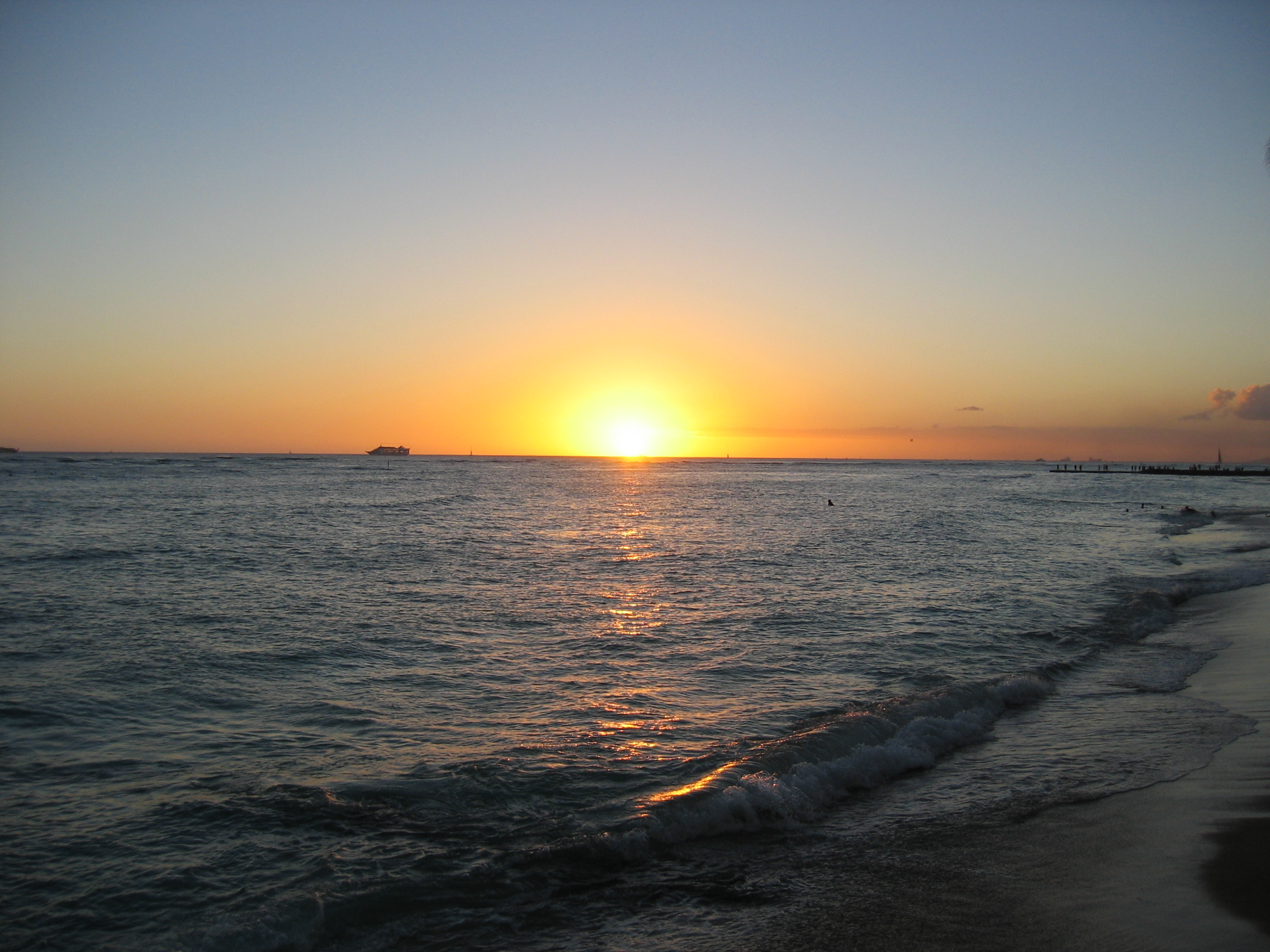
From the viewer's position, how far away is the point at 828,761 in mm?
10281

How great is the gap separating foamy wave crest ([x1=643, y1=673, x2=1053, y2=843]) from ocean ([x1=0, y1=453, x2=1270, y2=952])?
5 cm

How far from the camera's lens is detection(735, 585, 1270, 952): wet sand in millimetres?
6227

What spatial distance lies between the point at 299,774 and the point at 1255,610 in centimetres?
2400

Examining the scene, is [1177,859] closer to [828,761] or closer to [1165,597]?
[828,761]

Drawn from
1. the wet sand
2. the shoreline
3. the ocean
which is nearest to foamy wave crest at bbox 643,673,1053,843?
the ocean

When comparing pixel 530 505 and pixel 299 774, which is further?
pixel 530 505

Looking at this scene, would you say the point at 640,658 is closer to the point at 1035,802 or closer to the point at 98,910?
the point at 1035,802

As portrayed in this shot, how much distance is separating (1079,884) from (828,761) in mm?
3514

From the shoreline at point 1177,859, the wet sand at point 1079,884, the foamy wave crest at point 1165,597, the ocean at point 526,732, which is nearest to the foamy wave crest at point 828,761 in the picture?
the ocean at point 526,732

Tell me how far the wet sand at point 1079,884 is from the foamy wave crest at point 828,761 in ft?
4.56

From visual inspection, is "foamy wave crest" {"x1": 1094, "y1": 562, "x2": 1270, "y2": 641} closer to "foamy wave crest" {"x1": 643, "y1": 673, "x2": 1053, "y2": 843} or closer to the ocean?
the ocean

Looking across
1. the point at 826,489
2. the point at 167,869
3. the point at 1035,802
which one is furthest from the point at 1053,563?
the point at 826,489

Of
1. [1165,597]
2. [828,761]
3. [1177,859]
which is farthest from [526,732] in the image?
[1165,597]

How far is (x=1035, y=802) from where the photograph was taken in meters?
9.05
